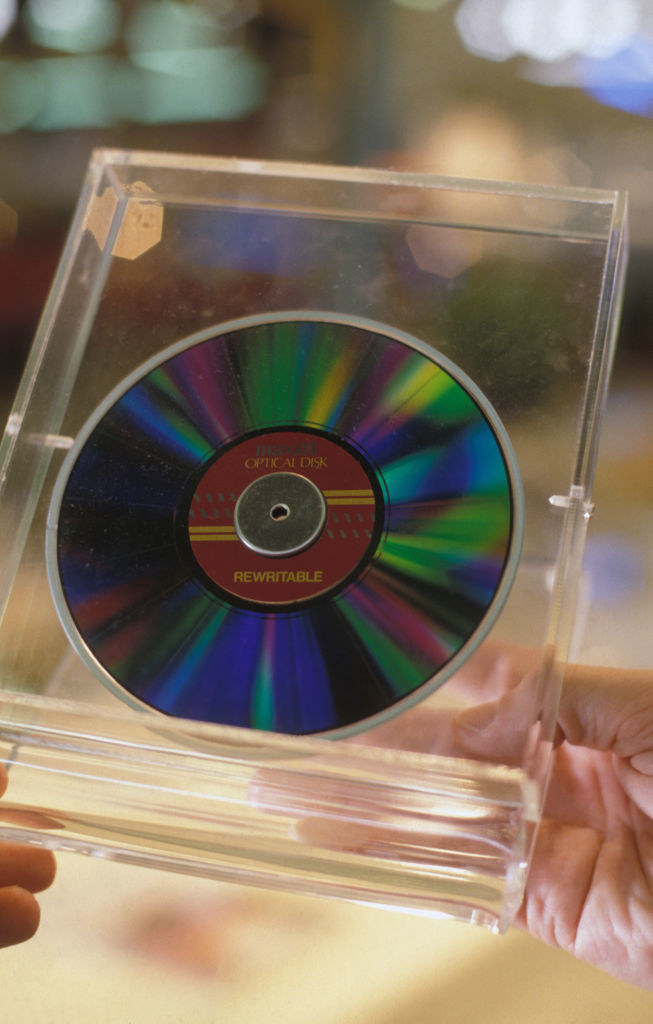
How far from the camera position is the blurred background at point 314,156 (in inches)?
38.1

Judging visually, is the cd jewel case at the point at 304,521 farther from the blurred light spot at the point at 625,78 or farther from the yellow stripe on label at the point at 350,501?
the blurred light spot at the point at 625,78

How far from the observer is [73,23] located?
199cm

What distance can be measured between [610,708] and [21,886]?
2.10 feet

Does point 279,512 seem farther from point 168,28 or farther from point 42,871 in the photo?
point 168,28

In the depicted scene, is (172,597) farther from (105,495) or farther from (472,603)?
(472,603)

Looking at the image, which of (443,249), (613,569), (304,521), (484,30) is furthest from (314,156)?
(304,521)

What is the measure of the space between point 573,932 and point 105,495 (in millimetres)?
636

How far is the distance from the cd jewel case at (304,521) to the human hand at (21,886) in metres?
0.16

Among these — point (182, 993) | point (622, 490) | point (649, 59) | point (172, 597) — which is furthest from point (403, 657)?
point (649, 59)

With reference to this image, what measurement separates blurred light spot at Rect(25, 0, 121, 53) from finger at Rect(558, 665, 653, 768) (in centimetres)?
173

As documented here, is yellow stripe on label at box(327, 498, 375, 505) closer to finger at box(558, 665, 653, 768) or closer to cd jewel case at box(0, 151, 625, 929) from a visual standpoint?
cd jewel case at box(0, 151, 625, 929)

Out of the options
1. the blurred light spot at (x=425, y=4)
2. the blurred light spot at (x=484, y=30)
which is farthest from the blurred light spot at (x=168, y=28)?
the blurred light spot at (x=484, y=30)

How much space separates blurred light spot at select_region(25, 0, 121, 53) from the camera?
6.44 feet

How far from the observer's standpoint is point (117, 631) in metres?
0.89
